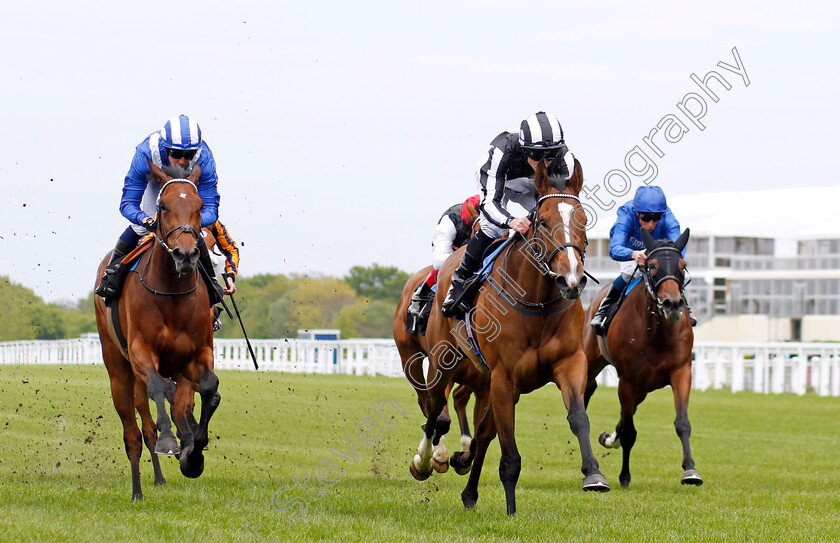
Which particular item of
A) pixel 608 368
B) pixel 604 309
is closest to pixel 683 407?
pixel 604 309

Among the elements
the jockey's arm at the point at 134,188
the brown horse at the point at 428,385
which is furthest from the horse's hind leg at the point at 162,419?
the brown horse at the point at 428,385

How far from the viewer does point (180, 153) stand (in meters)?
8.48

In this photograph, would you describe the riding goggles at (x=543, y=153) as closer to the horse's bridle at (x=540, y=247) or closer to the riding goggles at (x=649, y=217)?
the horse's bridle at (x=540, y=247)

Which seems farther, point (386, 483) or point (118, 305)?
point (386, 483)

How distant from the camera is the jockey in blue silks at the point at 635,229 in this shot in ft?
33.2

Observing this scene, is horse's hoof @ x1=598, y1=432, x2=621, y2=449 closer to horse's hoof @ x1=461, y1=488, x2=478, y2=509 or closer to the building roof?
horse's hoof @ x1=461, y1=488, x2=478, y2=509

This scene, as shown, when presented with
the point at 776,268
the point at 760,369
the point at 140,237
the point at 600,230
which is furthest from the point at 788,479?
the point at 600,230

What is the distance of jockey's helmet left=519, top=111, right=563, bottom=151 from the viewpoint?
7.84 meters

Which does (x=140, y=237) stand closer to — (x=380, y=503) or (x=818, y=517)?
(x=380, y=503)

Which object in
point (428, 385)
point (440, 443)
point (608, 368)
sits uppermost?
point (428, 385)

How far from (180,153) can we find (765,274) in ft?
157

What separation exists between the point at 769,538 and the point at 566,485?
3606 millimetres

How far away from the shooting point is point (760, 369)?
2728 centimetres

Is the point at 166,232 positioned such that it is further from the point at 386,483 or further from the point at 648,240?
the point at 648,240
